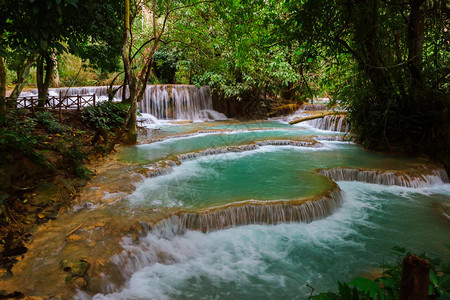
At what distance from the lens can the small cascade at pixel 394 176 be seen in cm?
745

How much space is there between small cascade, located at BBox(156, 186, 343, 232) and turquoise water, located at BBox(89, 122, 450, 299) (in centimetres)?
13

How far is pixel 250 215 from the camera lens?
5.50 meters

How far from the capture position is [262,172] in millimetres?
7957

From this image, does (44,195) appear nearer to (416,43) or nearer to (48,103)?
(48,103)

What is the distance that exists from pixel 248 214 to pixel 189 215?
3.85 ft

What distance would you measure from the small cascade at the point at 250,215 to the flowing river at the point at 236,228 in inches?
0.8

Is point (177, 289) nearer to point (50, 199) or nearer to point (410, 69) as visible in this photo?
point (50, 199)

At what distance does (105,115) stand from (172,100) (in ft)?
26.4

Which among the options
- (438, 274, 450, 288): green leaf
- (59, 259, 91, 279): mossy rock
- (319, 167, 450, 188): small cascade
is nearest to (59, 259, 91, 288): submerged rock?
(59, 259, 91, 279): mossy rock

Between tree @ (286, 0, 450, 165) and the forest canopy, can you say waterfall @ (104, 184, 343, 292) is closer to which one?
the forest canopy

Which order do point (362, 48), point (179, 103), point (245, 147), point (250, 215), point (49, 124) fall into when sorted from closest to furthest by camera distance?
point (250, 215) → point (362, 48) → point (49, 124) → point (245, 147) → point (179, 103)

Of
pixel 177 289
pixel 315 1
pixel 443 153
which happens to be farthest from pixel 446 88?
pixel 177 289

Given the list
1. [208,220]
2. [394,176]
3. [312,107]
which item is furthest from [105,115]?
[312,107]

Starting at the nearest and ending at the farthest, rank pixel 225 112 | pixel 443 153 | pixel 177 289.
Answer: pixel 177 289, pixel 443 153, pixel 225 112
